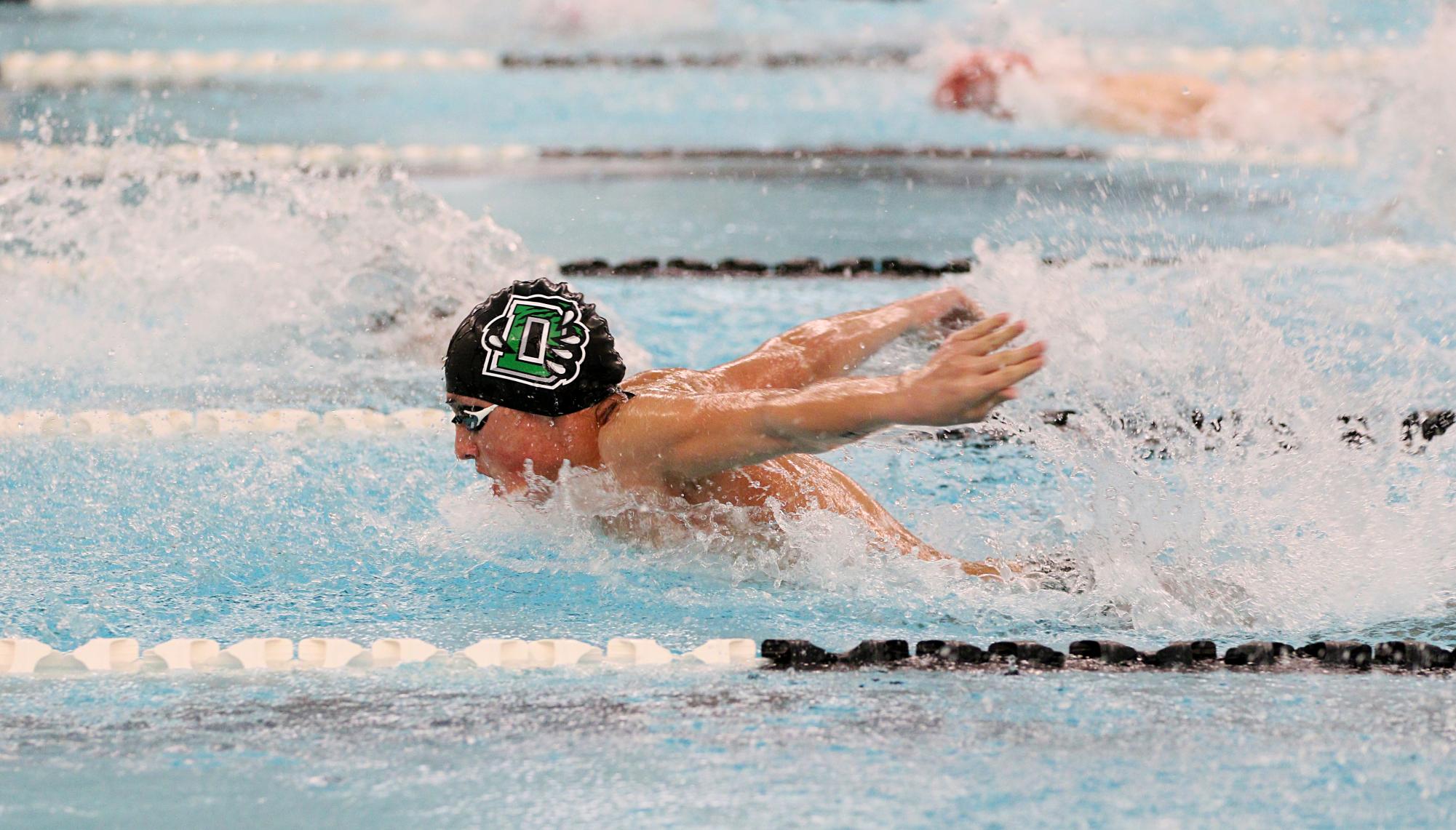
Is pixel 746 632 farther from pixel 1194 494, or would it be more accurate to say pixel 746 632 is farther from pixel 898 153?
pixel 898 153

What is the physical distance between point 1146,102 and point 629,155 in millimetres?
1771

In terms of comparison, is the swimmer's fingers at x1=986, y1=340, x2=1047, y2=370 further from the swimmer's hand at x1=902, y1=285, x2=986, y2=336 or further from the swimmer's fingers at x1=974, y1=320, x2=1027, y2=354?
the swimmer's hand at x1=902, y1=285, x2=986, y2=336

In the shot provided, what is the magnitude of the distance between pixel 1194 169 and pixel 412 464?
334 centimetres

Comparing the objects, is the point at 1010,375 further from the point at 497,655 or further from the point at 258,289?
the point at 258,289

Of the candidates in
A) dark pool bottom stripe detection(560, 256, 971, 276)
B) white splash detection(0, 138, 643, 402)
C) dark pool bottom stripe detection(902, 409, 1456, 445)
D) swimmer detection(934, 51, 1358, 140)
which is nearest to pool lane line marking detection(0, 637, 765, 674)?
dark pool bottom stripe detection(902, 409, 1456, 445)

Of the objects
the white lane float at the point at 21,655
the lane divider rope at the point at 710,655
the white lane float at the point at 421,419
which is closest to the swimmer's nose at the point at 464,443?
the lane divider rope at the point at 710,655

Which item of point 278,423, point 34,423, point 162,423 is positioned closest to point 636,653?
point 278,423

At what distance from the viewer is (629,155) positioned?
5.42m

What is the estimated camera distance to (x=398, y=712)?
1766mm

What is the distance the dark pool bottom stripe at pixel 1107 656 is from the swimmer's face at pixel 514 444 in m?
0.37

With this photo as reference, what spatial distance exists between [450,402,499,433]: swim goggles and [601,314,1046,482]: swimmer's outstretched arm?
0.16 meters

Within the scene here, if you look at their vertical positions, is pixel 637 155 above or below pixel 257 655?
above

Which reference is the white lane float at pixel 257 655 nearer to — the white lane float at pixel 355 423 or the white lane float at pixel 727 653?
the white lane float at pixel 727 653

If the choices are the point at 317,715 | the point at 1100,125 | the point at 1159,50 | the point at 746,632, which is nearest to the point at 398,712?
the point at 317,715
